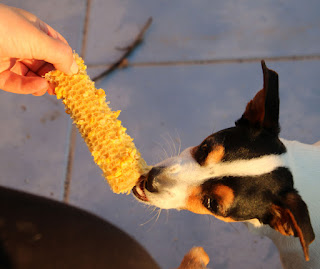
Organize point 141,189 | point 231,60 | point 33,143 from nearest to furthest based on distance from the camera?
1. point 141,189
2. point 33,143
3. point 231,60

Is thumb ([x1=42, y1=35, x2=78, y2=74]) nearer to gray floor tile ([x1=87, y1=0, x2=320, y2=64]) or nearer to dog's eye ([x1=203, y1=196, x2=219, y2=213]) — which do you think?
dog's eye ([x1=203, y1=196, x2=219, y2=213])

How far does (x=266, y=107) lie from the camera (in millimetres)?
→ 2008

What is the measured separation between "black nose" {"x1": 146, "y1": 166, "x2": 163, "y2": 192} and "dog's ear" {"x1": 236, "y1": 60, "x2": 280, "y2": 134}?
0.61 metres

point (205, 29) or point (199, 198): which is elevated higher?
point (205, 29)

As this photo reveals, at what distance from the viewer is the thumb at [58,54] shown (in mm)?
1874

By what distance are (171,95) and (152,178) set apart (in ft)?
5.69

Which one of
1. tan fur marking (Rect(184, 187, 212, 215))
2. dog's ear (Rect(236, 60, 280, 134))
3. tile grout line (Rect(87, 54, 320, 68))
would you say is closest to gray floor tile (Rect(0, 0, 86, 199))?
tile grout line (Rect(87, 54, 320, 68))

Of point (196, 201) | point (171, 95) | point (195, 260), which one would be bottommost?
point (195, 260)

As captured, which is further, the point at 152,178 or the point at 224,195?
the point at 152,178

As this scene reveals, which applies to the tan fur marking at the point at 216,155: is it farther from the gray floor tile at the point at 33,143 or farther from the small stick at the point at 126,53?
the small stick at the point at 126,53

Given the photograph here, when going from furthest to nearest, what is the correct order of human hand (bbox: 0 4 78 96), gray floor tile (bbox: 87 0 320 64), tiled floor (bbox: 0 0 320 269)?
gray floor tile (bbox: 87 0 320 64) → tiled floor (bbox: 0 0 320 269) → human hand (bbox: 0 4 78 96)

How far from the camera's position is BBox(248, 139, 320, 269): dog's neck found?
2107 mm

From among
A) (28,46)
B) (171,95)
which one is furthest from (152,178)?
(171,95)

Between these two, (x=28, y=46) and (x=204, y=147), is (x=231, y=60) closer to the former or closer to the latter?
(x=204, y=147)
